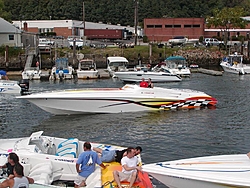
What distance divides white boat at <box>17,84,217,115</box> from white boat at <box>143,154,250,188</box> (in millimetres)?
13283

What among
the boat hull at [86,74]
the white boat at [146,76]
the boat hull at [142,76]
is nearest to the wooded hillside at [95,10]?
the boat hull at [86,74]

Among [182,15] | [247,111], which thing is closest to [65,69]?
[247,111]

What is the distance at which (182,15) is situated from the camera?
374 feet

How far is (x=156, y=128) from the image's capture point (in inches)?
936

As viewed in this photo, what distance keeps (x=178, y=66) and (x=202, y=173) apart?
40.4 meters

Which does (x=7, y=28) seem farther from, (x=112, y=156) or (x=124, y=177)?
(x=124, y=177)

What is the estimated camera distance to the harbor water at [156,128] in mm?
20016

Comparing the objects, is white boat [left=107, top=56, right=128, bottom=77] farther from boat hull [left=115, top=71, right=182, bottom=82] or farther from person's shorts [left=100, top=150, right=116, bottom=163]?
person's shorts [left=100, top=150, right=116, bottom=163]

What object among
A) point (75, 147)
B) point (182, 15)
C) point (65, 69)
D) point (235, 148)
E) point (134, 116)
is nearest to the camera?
point (75, 147)

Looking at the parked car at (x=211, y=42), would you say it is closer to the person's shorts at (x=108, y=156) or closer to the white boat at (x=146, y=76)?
the white boat at (x=146, y=76)

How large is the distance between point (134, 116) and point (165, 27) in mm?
64500

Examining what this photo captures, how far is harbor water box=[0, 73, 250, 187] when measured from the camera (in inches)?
788

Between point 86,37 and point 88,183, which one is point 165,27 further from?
point 88,183

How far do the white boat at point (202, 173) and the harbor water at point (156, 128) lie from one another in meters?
2.19
